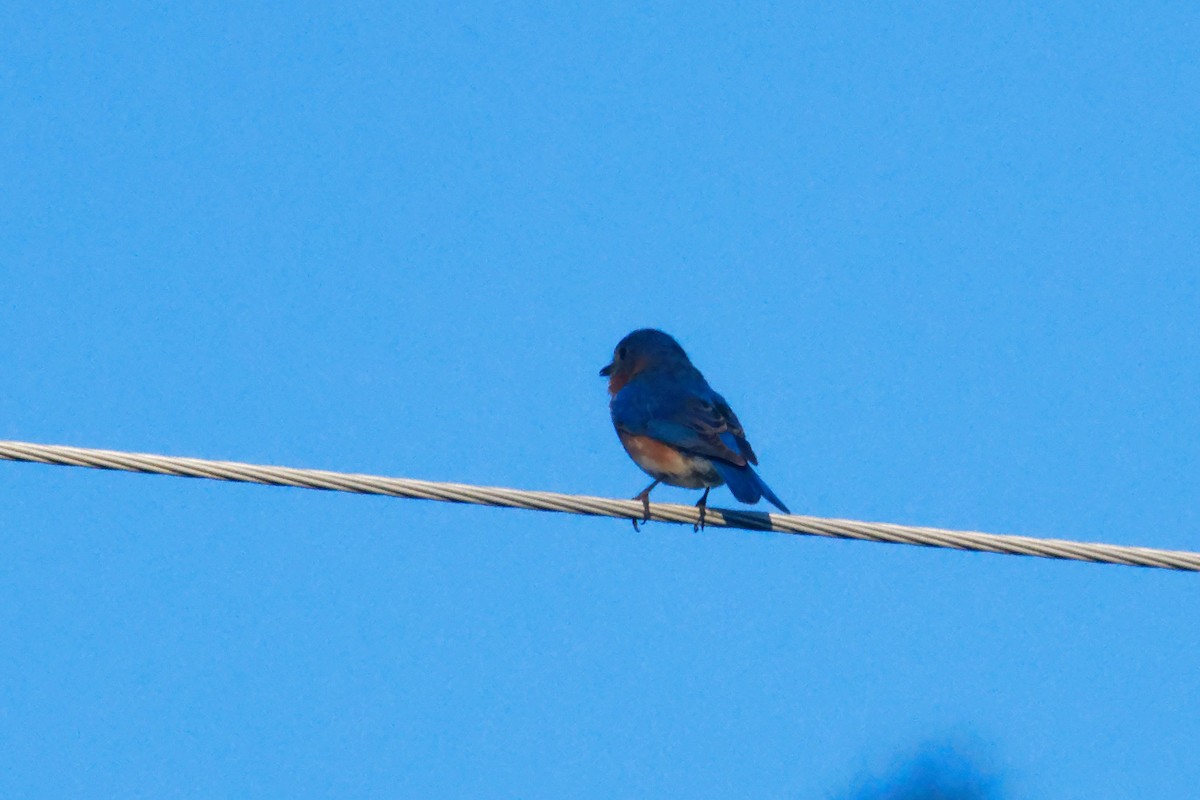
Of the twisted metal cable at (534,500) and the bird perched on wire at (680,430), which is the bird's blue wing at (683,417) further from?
the twisted metal cable at (534,500)

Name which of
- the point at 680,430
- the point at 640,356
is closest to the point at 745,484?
the point at 680,430

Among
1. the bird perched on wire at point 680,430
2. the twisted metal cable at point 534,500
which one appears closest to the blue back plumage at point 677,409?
the bird perched on wire at point 680,430

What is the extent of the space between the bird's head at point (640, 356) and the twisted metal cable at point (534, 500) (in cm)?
382

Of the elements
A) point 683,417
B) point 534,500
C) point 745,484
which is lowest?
point 534,500

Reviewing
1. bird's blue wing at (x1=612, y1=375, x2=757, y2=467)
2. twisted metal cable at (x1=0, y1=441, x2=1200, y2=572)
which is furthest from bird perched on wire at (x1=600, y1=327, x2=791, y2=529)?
twisted metal cable at (x1=0, y1=441, x2=1200, y2=572)

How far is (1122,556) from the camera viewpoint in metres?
6.09

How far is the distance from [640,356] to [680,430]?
1790mm

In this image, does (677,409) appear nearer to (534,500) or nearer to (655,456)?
(655,456)

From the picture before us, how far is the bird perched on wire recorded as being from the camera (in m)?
8.40

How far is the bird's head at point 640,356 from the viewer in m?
10.5

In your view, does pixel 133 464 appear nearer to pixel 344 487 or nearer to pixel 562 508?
pixel 344 487

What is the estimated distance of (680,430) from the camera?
896 cm

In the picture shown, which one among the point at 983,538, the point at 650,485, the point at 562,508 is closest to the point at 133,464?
the point at 562,508

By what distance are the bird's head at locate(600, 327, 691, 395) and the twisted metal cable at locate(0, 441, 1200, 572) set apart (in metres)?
3.82
